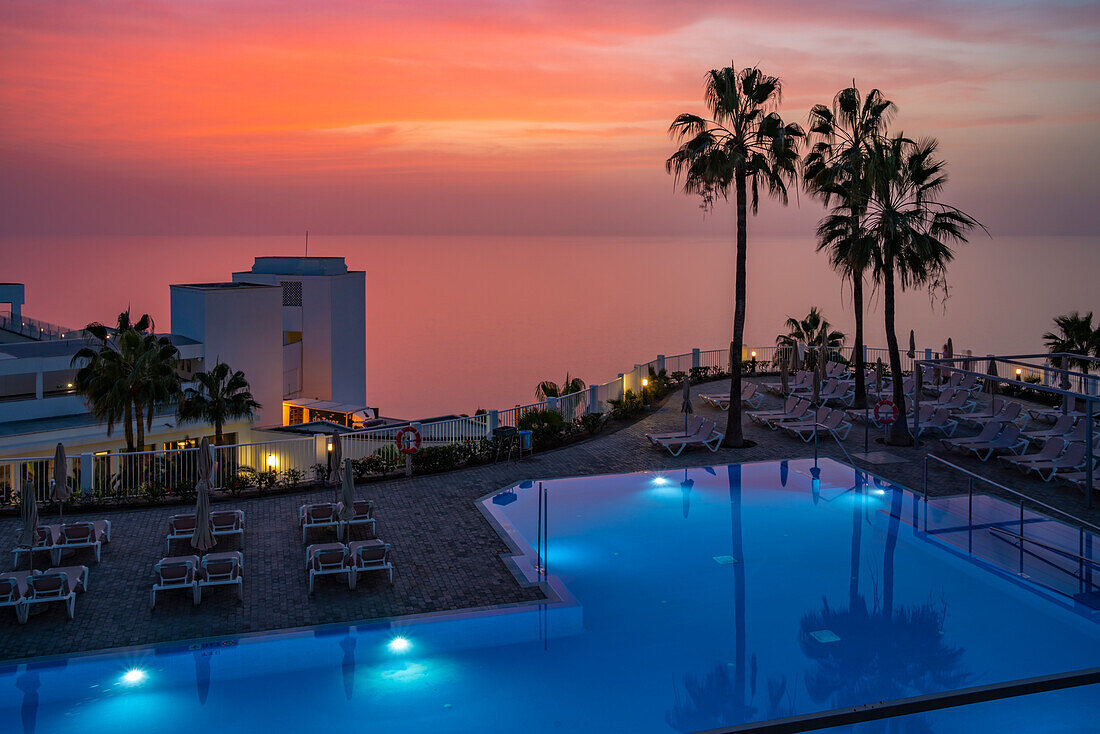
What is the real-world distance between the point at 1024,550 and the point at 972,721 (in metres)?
5.47

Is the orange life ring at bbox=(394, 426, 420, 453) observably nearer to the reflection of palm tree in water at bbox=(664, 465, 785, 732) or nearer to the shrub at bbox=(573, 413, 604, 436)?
the shrub at bbox=(573, 413, 604, 436)

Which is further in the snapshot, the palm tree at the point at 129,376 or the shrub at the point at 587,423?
the palm tree at the point at 129,376

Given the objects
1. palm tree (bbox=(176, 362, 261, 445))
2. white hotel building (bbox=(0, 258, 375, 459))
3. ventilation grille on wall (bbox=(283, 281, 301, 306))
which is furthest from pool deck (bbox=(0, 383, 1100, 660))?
ventilation grille on wall (bbox=(283, 281, 301, 306))

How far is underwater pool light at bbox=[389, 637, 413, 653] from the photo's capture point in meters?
9.65

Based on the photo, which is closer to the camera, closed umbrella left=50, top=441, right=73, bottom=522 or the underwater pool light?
the underwater pool light

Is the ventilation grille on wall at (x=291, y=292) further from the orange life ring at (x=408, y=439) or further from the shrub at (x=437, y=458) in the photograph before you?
the orange life ring at (x=408, y=439)

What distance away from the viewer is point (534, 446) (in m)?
19.4

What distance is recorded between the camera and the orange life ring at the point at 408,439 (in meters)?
16.9

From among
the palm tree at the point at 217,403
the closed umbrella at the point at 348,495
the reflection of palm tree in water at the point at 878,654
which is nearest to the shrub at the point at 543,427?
the closed umbrella at the point at 348,495

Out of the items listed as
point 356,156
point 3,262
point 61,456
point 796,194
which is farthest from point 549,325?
point 3,262

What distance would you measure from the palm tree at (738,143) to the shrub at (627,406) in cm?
492

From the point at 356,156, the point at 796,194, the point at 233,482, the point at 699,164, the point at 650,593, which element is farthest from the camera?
the point at 356,156

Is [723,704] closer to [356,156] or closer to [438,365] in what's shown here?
[438,365]

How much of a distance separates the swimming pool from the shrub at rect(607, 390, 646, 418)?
9.39m
